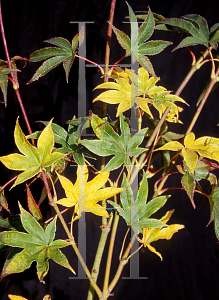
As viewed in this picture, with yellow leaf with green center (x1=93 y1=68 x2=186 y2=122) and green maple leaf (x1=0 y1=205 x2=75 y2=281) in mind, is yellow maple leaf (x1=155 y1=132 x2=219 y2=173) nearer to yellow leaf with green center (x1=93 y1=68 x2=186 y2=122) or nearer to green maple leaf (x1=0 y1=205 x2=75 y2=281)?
yellow leaf with green center (x1=93 y1=68 x2=186 y2=122)

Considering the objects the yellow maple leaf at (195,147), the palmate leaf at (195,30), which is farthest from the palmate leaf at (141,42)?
the yellow maple leaf at (195,147)

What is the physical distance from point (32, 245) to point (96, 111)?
688mm

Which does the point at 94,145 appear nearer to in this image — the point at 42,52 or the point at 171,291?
the point at 42,52

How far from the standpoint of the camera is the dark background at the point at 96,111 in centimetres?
102

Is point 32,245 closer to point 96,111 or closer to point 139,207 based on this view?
point 139,207

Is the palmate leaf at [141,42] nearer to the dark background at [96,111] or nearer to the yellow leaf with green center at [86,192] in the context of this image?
the yellow leaf with green center at [86,192]

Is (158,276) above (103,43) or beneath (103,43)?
beneath

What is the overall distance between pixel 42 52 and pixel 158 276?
99 cm

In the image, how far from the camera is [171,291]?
3.74 ft

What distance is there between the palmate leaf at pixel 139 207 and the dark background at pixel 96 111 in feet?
1.86

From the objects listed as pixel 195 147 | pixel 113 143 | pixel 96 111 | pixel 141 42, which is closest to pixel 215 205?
pixel 195 147

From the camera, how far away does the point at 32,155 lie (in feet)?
1.64

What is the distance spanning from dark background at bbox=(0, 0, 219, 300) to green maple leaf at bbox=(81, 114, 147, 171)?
0.56 meters

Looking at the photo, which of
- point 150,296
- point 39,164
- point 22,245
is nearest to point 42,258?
point 22,245
